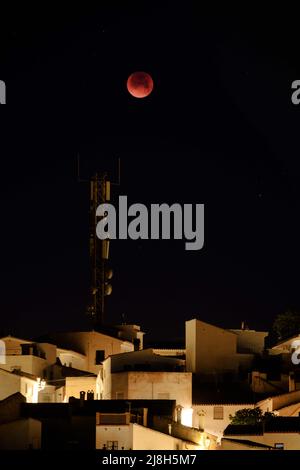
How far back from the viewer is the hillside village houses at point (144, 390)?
57969mm

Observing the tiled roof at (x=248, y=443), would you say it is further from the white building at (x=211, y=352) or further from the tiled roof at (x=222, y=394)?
the white building at (x=211, y=352)

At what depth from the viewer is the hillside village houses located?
57969 millimetres

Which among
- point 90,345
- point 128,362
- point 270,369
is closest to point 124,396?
point 128,362

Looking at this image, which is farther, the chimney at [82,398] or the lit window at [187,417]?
the lit window at [187,417]

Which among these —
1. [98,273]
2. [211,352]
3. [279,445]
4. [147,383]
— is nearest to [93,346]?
[98,273]

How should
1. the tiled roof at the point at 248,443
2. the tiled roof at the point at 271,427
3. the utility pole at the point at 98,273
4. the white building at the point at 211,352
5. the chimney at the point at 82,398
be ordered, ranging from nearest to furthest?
the tiled roof at the point at 248,443
the tiled roof at the point at 271,427
the chimney at the point at 82,398
the white building at the point at 211,352
the utility pole at the point at 98,273

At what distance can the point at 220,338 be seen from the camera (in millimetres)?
69500

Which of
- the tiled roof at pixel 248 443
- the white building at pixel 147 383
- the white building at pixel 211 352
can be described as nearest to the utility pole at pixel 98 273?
the white building at pixel 211 352

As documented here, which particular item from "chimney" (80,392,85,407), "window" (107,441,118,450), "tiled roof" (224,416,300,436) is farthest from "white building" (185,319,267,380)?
"window" (107,441,118,450)

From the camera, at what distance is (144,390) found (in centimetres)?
6562

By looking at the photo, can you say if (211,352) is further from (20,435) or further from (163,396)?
(20,435)

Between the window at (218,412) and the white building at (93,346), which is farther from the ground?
the white building at (93,346)

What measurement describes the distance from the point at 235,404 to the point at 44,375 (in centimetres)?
1007
